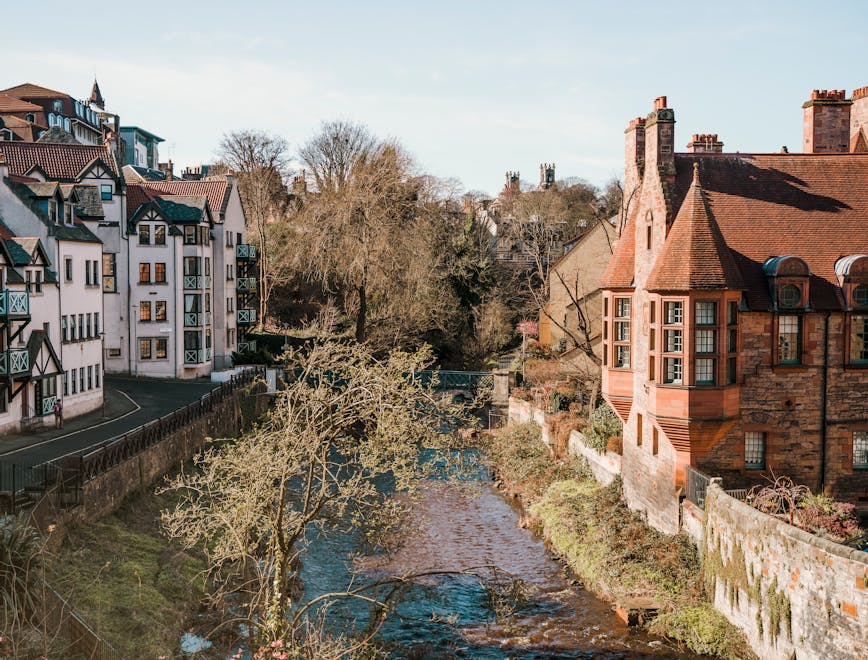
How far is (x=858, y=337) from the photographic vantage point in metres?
23.3

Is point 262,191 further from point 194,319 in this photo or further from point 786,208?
point 786,208

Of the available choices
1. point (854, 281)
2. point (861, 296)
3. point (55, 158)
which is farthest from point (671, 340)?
point (55, 158)

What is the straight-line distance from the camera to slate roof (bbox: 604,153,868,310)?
23.3m

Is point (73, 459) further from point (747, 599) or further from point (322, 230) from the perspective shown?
point (322, 230)

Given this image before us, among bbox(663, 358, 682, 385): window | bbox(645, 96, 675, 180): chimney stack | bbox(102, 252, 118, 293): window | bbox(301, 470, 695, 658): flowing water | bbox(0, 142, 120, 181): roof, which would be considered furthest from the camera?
bbox(102, 252, 118, 293): window

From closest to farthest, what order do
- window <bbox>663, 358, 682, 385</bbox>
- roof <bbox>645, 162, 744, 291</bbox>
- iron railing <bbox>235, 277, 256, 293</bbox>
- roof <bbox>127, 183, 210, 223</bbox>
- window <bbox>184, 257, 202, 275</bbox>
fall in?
1. roof <bbox>645, 162, 744, 291</bbox>
2. window <bbox>663, 358, 682, 385</bbox>
3. roof <bbox>127, 183, 210, 223</bbox>
4. window <bbox>184, 257, 202, 275</bbox>
5. iron railing <bbox>235, 277, 256, 293</bbox>

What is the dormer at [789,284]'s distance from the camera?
2272 cm

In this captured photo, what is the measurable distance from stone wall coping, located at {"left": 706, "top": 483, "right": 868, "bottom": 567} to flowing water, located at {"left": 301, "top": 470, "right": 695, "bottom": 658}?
348cm

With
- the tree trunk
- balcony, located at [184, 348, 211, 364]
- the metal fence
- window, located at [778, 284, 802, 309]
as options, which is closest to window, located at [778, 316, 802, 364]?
window, located at [778, 284, 802, 309]

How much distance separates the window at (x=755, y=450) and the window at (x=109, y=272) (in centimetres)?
3349

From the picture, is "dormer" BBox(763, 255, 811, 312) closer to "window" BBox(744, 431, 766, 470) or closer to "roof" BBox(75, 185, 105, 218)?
"window" BBox(744, 431, 766, 470)

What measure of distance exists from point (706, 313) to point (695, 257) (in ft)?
4.75

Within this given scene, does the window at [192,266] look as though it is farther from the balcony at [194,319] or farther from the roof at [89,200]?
the roof at [89,200]

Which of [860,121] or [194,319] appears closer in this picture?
[860,121]
